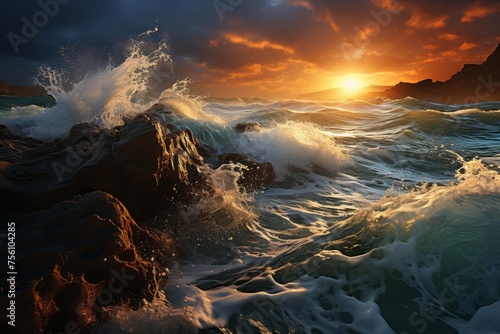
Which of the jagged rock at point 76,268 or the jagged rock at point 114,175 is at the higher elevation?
the jagged rock at point 114,175

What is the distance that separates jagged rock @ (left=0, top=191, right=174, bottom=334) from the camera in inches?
96.9

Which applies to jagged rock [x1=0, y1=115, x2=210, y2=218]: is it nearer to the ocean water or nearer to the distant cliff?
the ocean water

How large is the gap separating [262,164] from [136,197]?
3.83 metres

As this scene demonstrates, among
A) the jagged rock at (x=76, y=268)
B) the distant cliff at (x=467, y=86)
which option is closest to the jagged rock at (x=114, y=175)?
the jagged rock at (x=76, y=268)

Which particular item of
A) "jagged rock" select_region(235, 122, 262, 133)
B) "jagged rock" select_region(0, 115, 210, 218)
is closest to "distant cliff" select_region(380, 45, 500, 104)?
"jagged rock" select_region(235, 122, 262, 133)

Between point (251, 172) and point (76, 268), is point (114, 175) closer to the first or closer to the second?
point (76, 268)

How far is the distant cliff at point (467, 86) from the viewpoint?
7512cm

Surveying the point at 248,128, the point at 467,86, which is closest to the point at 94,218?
the point at 248,128

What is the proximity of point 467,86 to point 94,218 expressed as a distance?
9991cm

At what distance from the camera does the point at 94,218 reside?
314cm
